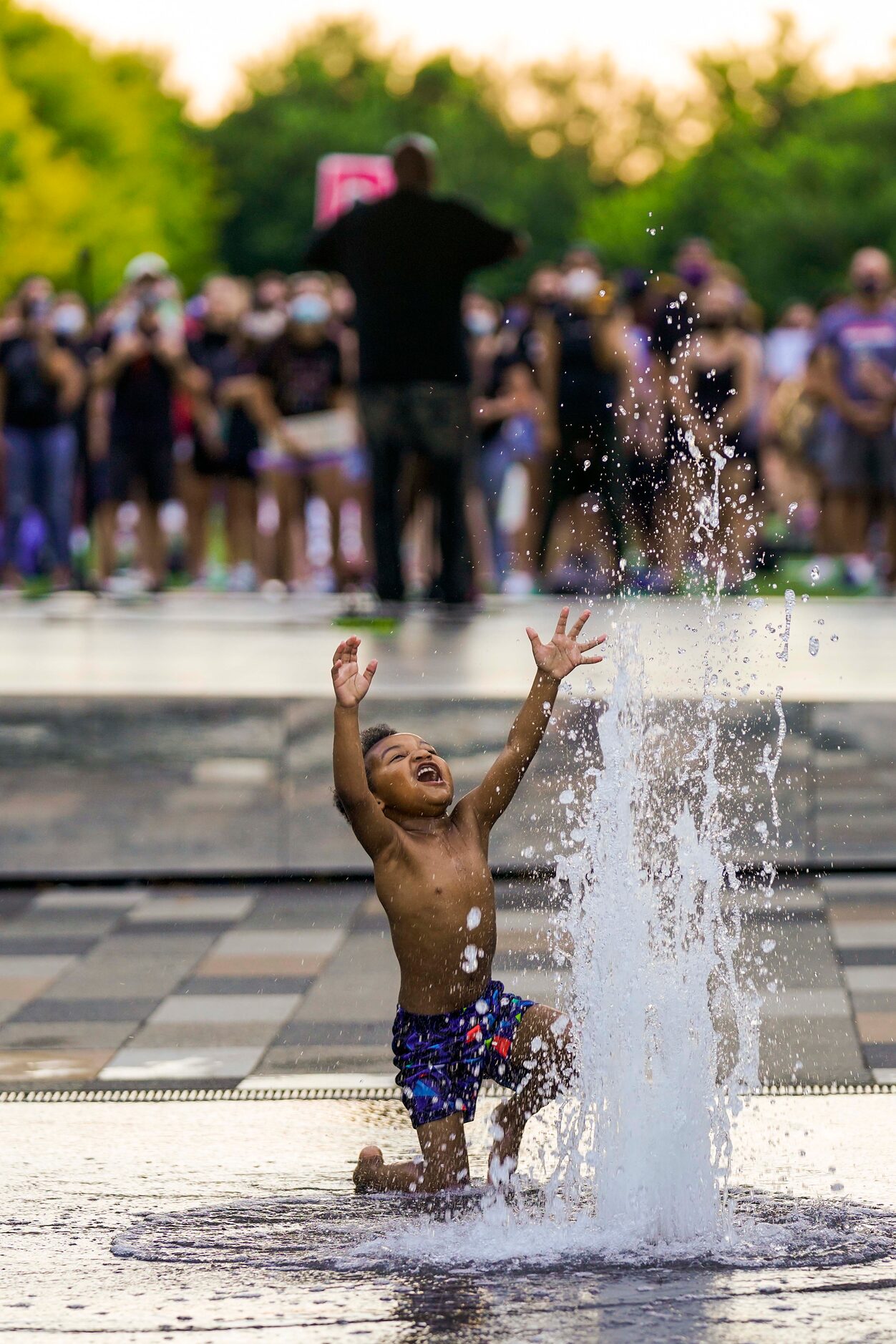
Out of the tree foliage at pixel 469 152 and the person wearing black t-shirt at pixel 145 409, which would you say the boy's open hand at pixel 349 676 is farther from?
the tree foliage at pixel 469 152

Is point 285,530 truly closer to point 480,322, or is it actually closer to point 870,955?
point 480,322

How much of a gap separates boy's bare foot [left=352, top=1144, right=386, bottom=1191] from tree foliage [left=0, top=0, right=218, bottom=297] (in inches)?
2084

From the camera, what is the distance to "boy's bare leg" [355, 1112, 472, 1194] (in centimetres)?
449

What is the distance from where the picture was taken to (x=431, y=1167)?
4.48 m

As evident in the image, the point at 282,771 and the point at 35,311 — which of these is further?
the point at 35,311

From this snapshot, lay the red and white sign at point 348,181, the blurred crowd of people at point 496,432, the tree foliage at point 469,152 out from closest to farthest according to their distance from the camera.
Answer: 1. the blurred crowd of people at point 496,432
2. the red and white sign at point 348,181
3. the tree foliage at point 469,152

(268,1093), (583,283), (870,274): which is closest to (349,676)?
(268,1093)

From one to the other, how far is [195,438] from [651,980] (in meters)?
10.3

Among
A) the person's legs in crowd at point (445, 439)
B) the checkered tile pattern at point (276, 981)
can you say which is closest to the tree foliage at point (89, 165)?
the person's legs in crowd at point (445, 439)

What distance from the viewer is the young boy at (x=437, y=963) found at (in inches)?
178

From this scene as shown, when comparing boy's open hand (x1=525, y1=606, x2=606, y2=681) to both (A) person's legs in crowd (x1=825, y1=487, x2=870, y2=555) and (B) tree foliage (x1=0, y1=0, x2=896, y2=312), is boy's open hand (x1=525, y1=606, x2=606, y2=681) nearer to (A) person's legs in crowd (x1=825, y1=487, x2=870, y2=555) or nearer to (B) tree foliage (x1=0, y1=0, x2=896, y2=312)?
(A) person's legs in crowd (x1=825, y1=487, x2=870, y2=555)

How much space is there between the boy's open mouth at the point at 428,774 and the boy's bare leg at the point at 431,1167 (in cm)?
62

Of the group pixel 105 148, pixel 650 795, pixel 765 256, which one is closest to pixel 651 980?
pixel 650 795

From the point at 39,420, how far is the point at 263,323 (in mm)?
1451
